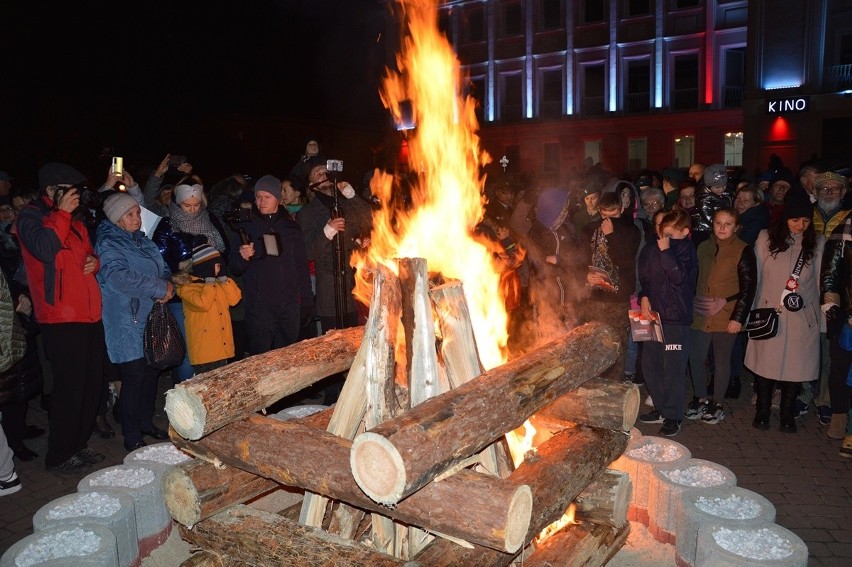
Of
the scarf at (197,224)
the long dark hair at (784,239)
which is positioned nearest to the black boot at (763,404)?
the long dark hair at (784,239)

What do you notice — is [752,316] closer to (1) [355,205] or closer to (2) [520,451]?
(2) [520,451]

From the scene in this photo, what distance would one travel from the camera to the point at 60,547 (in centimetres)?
352

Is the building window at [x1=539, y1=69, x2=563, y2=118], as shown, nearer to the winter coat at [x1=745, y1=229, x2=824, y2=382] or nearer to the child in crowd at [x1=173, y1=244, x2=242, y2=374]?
the winter coat at [x1=745, y1=229, x2=824, y2=382]

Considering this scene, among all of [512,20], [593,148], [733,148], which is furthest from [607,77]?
[733,148]

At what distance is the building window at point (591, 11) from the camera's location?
32812 mm

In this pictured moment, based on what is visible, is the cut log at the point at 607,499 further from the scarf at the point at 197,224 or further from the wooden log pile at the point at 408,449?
the scarf at the point at 197,224

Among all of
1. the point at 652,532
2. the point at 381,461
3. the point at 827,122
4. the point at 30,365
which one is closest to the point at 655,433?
the point at 652,532

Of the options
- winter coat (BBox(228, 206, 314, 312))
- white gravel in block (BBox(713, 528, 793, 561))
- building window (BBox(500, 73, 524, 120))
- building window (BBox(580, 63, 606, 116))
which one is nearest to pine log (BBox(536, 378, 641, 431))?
white gravel in block (BBox(713, 528, 793, 561))

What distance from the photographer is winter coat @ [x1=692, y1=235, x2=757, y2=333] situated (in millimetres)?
6219

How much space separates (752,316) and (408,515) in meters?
4.76

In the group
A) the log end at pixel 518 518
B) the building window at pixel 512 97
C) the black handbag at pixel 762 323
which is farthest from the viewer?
the building window at pixel 512 97

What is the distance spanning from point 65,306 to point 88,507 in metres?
2.11

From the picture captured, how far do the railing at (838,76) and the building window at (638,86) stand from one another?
8.90 meters

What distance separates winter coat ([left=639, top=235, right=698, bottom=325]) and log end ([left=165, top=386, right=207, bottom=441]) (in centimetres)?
446
